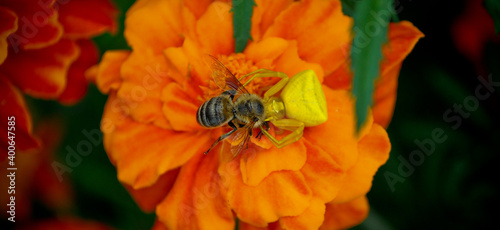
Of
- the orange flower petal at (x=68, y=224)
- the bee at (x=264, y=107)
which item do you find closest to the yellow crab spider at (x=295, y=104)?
the bee at (x=264, y=107)

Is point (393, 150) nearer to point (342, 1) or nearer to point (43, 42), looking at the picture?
point (342, 1)

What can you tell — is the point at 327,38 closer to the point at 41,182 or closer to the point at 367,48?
the point at 367,48

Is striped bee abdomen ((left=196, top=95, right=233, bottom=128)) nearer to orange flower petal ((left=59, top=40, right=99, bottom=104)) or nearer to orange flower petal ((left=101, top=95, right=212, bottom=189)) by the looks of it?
orange flower petal ((left=101, top=95, right=212, bottom=189))

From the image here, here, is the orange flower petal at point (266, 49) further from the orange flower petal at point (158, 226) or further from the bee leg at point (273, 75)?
the orange flower petal at point (158, 226)

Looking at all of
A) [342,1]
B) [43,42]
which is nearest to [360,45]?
[342,1]

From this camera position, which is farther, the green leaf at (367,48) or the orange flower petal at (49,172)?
the orange flower petal at (49,172)

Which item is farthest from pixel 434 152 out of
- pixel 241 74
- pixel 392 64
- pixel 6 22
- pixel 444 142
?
pixel 6 22

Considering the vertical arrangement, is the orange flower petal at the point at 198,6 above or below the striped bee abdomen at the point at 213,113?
above
